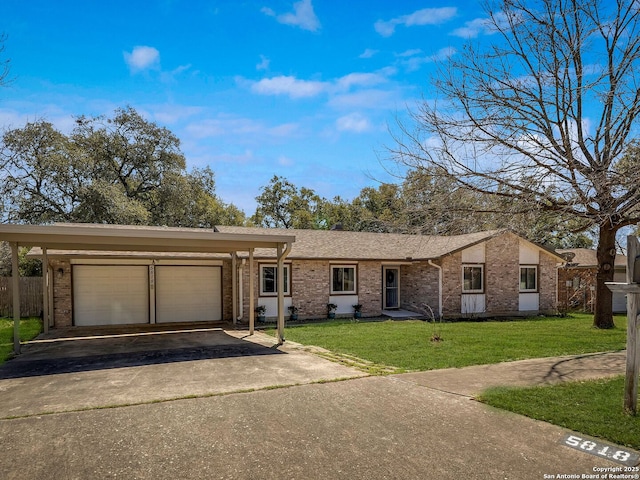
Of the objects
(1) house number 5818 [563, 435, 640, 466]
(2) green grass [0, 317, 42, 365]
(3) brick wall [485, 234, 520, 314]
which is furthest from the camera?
(3) brick wall [485, 234, 520, 314]

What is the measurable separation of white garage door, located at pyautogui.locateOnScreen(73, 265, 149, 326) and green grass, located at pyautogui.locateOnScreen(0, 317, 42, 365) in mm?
1438

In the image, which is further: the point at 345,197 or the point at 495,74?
the point at 345,197

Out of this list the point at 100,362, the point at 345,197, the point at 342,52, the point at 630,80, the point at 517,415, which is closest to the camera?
the point at 517,415

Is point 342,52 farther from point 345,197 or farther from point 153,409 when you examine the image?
point 345,197

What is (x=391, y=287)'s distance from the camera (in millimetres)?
20016

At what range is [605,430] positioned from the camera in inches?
187

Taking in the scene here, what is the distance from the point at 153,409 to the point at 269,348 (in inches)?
202

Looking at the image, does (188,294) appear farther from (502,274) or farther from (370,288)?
(502,274)

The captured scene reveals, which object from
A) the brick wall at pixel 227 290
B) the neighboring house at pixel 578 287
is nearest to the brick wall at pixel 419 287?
the neighboring house at pixel 578 287

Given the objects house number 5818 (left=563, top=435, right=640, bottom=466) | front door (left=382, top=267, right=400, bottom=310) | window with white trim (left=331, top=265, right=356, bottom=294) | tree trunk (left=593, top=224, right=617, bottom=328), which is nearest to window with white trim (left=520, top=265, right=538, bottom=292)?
tree trunk (left=593, top=224, right=617, bottom=328)

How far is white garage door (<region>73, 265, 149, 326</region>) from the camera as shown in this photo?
1558 centimetres

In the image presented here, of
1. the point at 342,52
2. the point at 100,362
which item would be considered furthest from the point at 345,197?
the point at 100,362

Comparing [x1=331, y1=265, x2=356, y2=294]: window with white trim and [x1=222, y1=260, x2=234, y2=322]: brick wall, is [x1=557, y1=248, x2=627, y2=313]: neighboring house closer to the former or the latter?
[x1=331, y1=265, x2=356, y2=294]: window with white trim

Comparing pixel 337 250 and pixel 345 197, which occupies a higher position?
pixel 345 197
